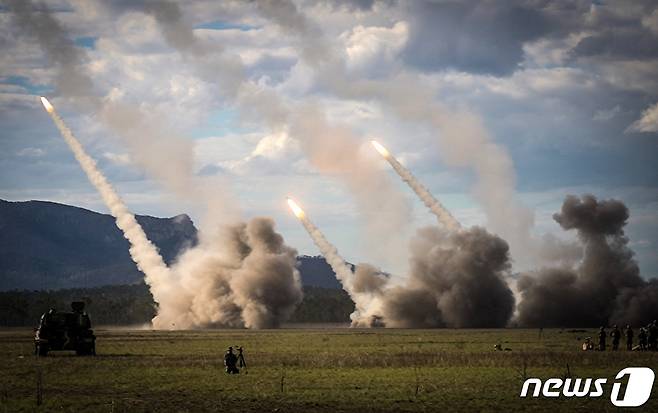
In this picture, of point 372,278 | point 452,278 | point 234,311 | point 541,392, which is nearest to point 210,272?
point 234,311

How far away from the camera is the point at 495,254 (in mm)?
122312

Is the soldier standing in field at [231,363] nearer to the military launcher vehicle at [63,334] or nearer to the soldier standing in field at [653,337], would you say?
the military launcher vehicle at [63,334]

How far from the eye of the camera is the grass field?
119ft

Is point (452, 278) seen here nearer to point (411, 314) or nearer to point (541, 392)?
point (411, 314)

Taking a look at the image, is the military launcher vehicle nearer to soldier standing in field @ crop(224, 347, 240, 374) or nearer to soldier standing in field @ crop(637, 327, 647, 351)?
soldier standing in field @ crop(224, 347, 240, 374)

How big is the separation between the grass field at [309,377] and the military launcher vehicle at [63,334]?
1.01 metres

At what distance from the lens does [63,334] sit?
218 ft

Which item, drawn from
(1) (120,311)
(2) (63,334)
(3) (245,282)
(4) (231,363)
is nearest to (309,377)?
(4) (231,363)

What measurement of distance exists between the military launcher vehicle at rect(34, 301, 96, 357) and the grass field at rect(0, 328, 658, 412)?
101cm

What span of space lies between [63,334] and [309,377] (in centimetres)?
2572

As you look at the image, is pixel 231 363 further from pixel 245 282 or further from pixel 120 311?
pixel 120 311

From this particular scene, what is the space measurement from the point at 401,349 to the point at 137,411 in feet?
117

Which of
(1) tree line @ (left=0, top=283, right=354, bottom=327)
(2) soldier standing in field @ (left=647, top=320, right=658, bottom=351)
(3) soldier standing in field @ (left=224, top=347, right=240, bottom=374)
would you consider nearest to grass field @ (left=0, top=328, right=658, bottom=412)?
(3) soldier standing in field @ (left=224, top=347, right=240, bottom=374)

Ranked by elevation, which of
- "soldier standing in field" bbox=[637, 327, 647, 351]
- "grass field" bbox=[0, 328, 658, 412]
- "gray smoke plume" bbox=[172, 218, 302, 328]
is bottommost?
"grass field" bbox=[0, 328, 658, 412]
